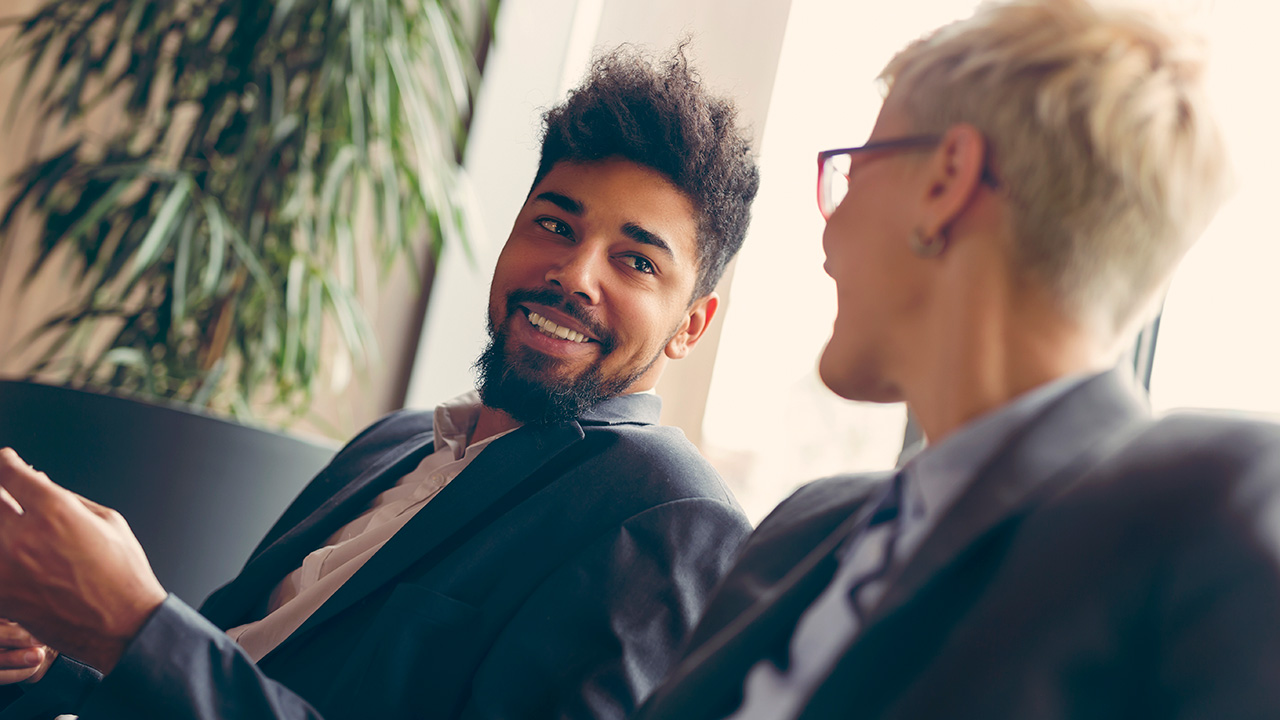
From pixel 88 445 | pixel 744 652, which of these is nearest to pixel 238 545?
pixel 88 445

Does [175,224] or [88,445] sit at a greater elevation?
[175,224]

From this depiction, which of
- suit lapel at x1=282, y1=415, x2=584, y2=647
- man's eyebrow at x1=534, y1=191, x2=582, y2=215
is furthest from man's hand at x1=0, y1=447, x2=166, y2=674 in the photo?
man's eyebrow at x1=534, y1=191, x2=582, y2=215

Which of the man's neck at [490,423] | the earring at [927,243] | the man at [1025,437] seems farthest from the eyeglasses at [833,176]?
the man's neck at [490,423]

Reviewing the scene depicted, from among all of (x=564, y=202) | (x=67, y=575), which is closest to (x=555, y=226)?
(x=564, y=202)

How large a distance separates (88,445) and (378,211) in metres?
1.04

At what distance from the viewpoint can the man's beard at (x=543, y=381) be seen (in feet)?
4.16

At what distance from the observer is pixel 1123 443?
1.93ft

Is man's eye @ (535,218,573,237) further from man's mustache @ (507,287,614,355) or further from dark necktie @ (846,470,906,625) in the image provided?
dark necktie @ (846,470,906,625)

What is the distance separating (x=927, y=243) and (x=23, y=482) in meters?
0.92

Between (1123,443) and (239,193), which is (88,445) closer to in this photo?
(239,193)

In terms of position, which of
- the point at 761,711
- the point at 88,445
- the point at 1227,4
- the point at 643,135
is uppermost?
the point at 1227,4

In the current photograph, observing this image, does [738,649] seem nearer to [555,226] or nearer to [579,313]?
[579,313]

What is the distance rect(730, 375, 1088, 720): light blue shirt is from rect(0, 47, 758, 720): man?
0.33 metres

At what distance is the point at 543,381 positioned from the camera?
129 cm
